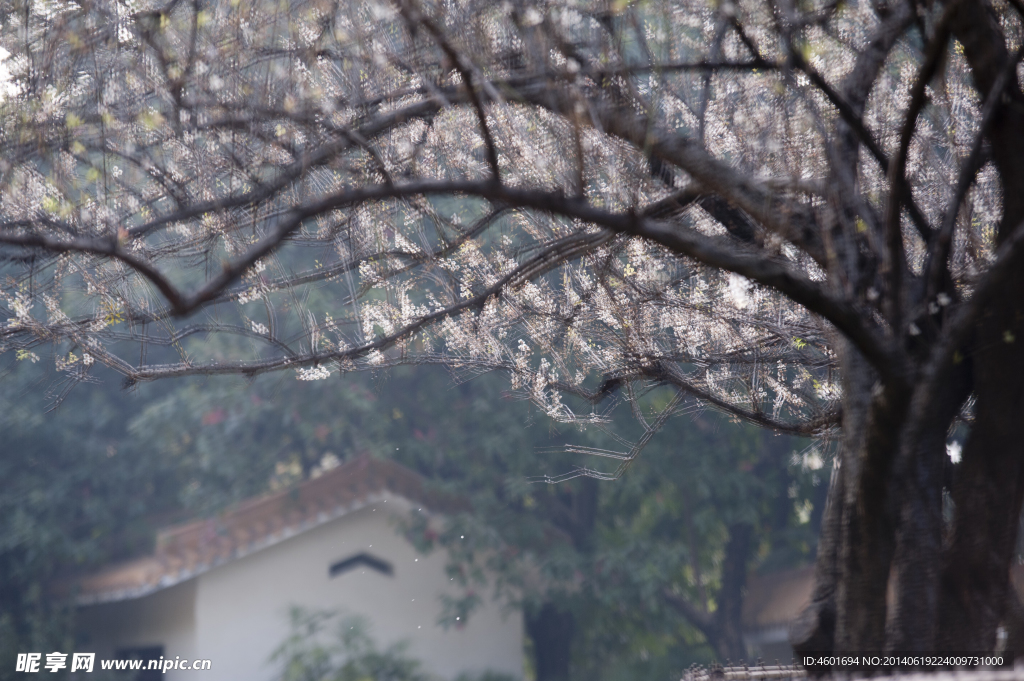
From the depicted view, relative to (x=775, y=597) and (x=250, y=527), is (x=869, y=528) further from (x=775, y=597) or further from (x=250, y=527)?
(x=775, y=597)

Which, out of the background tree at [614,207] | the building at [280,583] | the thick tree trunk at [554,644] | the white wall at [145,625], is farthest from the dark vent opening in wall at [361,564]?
the background tree at [614,207]

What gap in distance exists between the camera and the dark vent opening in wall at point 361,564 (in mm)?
9664

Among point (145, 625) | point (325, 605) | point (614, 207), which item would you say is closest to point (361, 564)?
point (325, 605)

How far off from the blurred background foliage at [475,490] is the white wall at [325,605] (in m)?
0.40

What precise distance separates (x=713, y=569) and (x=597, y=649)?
6.10 ft

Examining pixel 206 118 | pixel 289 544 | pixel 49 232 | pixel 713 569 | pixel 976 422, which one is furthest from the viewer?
pixel 713 569

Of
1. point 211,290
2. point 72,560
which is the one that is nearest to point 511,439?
point 72,560

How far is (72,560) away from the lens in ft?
31.5

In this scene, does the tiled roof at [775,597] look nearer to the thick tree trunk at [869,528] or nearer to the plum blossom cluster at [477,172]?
the plum blossom cluster at [477,172]

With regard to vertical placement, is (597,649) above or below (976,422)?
below

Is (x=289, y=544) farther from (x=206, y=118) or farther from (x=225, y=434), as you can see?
(x=206, y=118)

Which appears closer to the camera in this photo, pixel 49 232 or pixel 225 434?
pixel 49 232

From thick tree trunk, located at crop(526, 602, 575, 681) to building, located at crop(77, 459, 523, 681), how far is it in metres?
0.62

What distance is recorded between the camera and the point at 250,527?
364 inches
